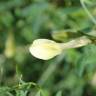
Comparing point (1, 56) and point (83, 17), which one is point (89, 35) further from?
point (1, 56)

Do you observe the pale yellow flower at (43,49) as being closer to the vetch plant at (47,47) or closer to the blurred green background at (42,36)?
the vetch plant at (47,47)

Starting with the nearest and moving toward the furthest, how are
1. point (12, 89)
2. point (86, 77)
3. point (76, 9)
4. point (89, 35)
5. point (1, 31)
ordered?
point (12, 89)
point (89, 35)
point (76, 9)
point (86, 77)
point (1, 31)

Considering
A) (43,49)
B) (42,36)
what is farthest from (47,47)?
(42,36)

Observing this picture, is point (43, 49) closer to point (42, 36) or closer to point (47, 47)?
point (47, 47)

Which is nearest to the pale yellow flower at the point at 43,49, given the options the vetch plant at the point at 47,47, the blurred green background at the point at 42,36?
the vetch plant at the point at 47,47

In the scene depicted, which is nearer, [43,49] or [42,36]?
[43,49]

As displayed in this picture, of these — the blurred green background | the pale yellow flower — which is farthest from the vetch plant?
the blurred green background

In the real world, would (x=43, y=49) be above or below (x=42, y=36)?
above

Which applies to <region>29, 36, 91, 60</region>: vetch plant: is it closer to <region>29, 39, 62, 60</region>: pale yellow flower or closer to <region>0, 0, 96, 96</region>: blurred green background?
<region>29, 39, 62, 60</region>: pale yellow flower

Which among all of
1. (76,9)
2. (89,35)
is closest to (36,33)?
(76,9)
